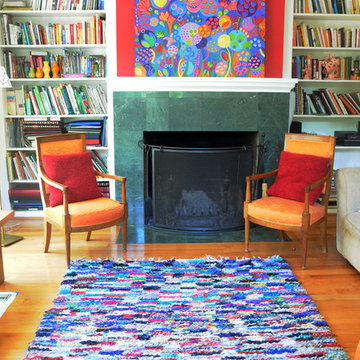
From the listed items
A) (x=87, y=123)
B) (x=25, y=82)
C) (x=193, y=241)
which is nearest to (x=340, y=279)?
(x=193, y=241)

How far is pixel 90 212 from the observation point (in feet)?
11.2

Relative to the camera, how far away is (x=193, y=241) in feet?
13.2

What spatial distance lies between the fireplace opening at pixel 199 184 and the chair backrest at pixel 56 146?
0.68 meters

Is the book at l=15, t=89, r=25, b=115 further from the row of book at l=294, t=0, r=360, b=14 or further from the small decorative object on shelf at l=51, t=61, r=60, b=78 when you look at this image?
the row of book at l=294, t=0, r=360, b=14

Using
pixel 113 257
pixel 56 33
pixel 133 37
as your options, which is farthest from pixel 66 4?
pixel 113 257

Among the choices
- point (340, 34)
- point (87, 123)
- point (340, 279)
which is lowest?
point (340, 279)

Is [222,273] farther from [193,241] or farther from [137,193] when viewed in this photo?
[137,193]

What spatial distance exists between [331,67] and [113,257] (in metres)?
2.93

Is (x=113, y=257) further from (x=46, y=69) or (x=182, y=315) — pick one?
(x=46, y=69)

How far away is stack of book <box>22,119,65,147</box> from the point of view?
4559 mm

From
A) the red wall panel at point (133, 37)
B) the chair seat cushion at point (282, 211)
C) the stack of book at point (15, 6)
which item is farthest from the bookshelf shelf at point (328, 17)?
the stack of book at point (15, 6)

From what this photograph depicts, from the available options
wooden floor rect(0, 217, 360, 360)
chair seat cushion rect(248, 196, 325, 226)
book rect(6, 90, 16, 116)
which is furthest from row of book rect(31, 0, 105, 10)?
chair seat cushion rect(248, 196, 325, 226)

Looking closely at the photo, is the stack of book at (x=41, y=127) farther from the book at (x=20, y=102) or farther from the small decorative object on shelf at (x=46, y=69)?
the small decorative object on shelf at (x=46, y=69)

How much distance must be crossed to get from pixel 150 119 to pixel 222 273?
1.72 m
